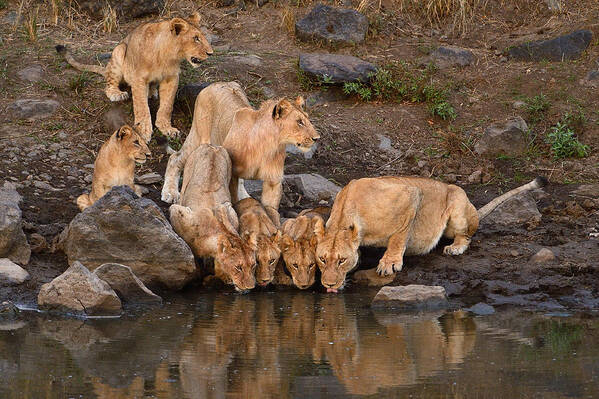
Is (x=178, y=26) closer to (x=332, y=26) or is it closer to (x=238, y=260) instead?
(x=332, y=26)

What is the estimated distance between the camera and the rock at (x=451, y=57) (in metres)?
14.8

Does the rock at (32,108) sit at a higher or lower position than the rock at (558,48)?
lower

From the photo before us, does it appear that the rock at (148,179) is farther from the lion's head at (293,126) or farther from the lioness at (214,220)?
the lion's head at (293,126)

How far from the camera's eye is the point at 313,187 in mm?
11867

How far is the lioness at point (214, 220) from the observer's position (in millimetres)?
9320

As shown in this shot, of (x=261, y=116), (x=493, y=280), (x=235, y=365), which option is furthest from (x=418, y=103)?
(x=235, y=365)

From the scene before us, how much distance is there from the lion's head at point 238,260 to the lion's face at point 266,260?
0.26ft

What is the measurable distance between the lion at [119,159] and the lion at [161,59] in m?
1.66

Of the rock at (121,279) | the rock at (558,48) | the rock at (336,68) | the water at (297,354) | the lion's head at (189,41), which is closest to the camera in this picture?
the water at (297,354)

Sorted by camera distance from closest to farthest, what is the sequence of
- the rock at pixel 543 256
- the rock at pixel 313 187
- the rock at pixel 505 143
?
the rock at pixel 543 256, the rock at pixel 313 187, the rock at pixel 505 143

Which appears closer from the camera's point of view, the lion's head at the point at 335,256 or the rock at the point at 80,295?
the rock at the point at 80,295

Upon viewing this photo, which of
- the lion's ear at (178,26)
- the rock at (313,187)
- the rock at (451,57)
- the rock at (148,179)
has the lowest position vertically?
the rock at (148,179)

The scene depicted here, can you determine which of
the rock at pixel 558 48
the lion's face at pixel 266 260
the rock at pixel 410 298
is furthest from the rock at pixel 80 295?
→ the rock at pixel 558 48

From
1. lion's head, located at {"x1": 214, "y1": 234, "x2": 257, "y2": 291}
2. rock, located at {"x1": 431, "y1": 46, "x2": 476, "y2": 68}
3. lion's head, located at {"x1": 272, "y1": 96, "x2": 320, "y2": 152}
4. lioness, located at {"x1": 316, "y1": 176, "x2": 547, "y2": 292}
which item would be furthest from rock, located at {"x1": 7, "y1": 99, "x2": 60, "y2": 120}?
rock, located at {"x1": 431, "y1": 46, "x2": 476, "y2": 68}
